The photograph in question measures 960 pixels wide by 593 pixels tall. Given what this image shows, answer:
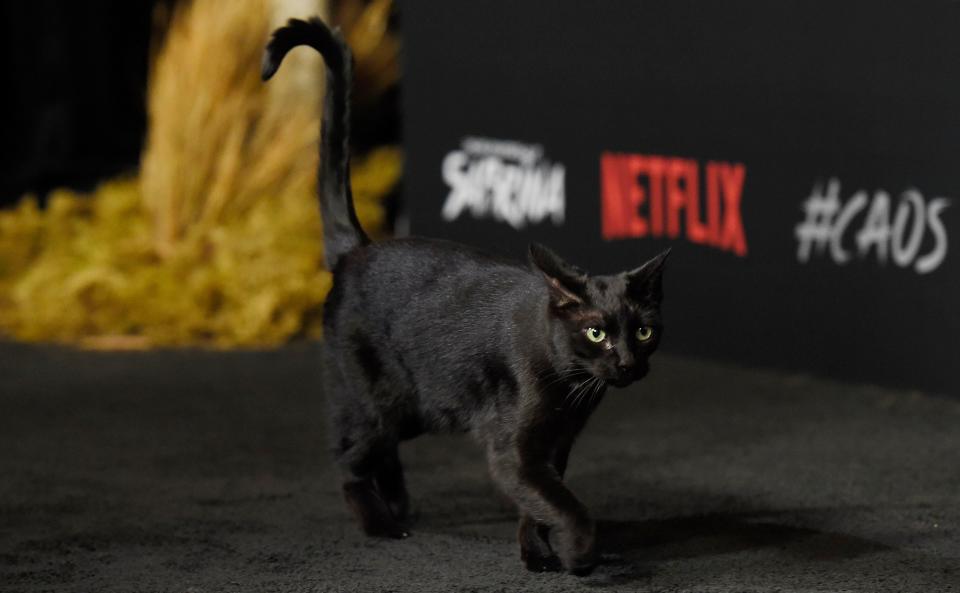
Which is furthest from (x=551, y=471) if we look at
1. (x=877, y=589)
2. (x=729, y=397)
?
(x=729, y=397)

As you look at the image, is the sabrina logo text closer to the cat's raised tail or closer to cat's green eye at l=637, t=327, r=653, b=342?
the cat's raised tail

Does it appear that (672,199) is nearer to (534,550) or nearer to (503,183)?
(503,183)

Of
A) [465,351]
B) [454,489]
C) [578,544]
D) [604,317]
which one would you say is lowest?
[454,489]

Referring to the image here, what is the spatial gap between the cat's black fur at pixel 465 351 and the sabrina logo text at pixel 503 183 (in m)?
1.88

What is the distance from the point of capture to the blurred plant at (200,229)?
5.65 metres

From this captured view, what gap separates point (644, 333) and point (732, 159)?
6.93 feet

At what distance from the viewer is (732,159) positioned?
16.1 ft

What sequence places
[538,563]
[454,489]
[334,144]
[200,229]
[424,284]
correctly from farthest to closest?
1. [200,229]
2. [454,489]
3. [334,144]
4. [424,284]
5. [538,563]

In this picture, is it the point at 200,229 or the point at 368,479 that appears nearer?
the point at 368,479

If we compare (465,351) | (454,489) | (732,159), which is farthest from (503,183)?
(465,351)

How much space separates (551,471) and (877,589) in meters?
0.69

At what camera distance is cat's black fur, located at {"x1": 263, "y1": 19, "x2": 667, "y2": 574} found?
9.64 feet

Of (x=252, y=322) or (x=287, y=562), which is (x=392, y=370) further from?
(x=252, y=322)

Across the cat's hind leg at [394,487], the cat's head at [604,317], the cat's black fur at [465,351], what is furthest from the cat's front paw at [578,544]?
the cat's hind leg at [394,487]
